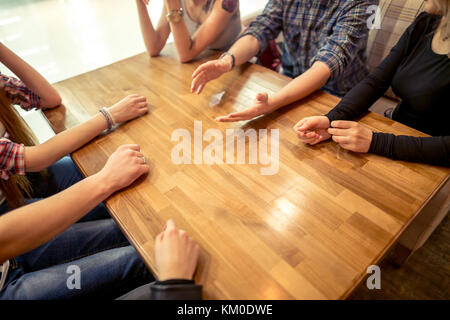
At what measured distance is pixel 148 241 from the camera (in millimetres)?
604

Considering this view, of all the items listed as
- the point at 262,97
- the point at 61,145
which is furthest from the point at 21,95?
the point at 262,97

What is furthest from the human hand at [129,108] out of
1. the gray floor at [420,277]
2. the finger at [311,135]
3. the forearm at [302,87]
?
the gray floor at [420,277]

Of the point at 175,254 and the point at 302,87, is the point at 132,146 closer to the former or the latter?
the point at 175,254

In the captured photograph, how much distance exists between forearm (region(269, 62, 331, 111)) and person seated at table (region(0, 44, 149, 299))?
506 millimetres

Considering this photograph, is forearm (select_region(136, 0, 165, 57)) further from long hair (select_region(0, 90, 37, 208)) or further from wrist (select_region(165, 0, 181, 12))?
long hair (select_region(0, 90, 37, 208))

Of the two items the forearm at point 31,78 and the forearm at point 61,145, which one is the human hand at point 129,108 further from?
the forearm at point 31,78

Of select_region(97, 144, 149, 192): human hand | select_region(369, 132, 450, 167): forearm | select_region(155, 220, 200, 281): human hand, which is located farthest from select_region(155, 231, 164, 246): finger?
select_region(369, 132, 450, 167): forearm

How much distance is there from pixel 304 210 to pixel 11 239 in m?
0.71

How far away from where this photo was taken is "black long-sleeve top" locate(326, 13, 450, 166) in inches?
34.8

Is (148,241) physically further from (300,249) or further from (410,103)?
(410,103)

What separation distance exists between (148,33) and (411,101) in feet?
3.97

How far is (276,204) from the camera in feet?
2.14
